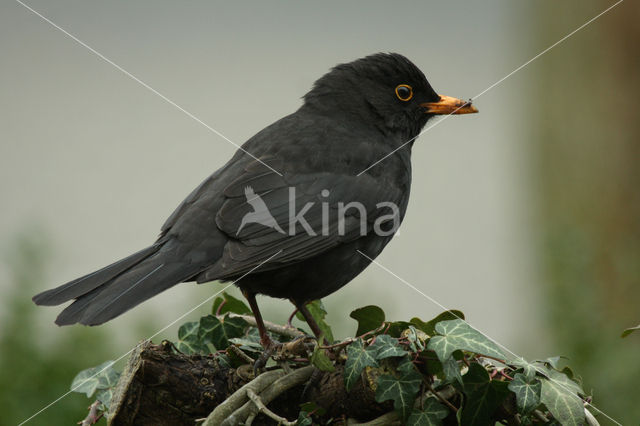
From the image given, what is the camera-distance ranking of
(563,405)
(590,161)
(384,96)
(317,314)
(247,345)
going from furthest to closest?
(590,161), (384,96), (317,314), (247,345), (563,405)

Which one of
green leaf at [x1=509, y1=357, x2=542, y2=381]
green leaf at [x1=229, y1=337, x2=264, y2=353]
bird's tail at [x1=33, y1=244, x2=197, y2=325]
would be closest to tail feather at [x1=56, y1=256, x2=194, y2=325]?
bird's tail at [x1=33, y1=244, x2=197, y2=325]

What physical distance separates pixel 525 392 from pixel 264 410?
2.59 ft

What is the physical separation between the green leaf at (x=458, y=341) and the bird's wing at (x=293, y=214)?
108cm

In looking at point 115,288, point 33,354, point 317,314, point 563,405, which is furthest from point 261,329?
point 33,354

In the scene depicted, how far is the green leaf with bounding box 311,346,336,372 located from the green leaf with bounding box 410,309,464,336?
0.99 feet

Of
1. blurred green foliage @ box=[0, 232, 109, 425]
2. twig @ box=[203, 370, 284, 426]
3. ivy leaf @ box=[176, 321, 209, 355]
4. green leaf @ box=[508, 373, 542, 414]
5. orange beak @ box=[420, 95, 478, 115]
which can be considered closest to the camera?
green leaf @ box=[508, 373, 542, 414]

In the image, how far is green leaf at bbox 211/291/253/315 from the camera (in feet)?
10.1

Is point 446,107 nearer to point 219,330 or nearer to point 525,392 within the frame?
point 219,330

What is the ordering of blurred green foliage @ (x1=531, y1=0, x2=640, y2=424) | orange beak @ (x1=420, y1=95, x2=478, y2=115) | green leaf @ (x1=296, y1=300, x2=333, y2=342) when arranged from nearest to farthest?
1. green leaf @ (x1=296, y1=300, x2=333, y2=342)
2. orange beak @ (x1=420, y1=95, x2=478, y2=115)
3. blurred green foliage @ (x1=531, y1=0, x2=640, y2=424)

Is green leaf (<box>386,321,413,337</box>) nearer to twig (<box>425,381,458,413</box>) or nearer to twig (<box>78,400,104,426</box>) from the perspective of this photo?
twig (<box>425,381,458,413</box>)

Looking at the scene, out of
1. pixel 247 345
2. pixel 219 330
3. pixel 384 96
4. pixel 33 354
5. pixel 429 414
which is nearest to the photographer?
pixel 429 414

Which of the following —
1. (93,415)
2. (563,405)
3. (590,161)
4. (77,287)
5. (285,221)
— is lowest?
(590,161)

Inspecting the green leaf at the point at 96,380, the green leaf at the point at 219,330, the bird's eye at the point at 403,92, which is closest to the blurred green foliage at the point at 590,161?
the bird's eye at the point at 403,92

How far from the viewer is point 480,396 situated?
226 centimetres
